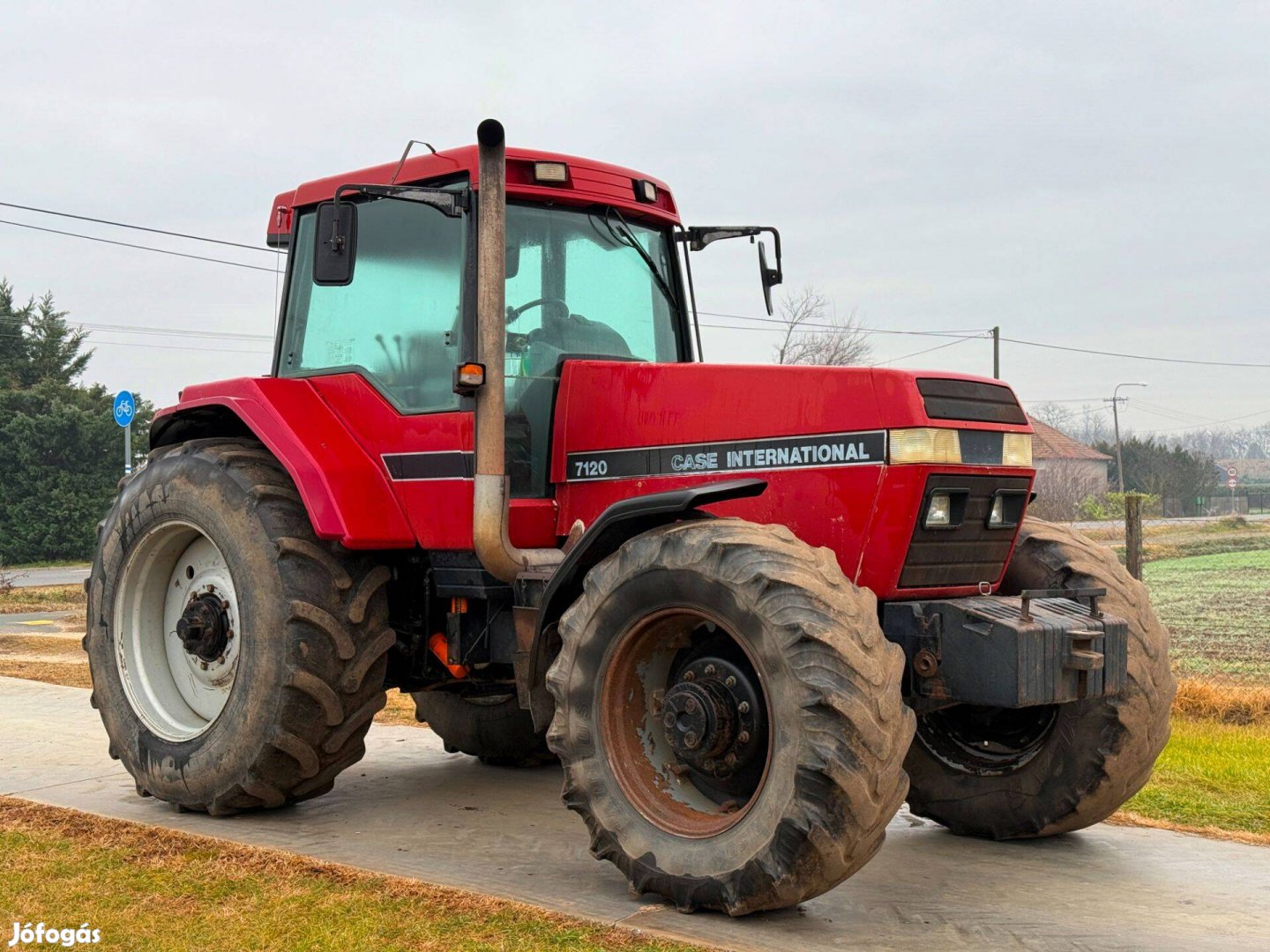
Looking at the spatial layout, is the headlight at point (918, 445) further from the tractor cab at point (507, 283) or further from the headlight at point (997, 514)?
the tractor cab at point (507, 283)

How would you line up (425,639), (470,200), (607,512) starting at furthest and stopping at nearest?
(425,639), (470,200), (607,512)

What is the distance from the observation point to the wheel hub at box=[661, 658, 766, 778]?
4781 mm

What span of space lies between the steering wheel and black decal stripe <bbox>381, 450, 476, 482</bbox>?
657 millimetres

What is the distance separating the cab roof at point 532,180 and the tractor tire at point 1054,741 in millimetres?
2401

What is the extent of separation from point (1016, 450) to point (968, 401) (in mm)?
408

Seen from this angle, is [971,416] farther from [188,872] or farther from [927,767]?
[188,872]

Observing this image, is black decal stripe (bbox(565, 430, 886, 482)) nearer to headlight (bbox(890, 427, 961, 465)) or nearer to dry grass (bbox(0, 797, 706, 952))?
headlight (bbox(890, 427, 961, 465))

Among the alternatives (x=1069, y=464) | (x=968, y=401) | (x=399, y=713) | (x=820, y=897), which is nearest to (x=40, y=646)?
(x=399, y=713)

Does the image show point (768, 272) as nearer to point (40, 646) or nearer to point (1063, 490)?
point (40, 646)

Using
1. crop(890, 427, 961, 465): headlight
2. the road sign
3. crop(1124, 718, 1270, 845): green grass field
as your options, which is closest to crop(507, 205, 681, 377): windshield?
crop(890, 427, 961, 465): headlight

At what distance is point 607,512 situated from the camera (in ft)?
16.7

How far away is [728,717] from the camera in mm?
4793

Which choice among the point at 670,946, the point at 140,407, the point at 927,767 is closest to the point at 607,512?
the point at 670,946

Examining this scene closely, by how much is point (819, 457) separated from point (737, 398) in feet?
1.47
